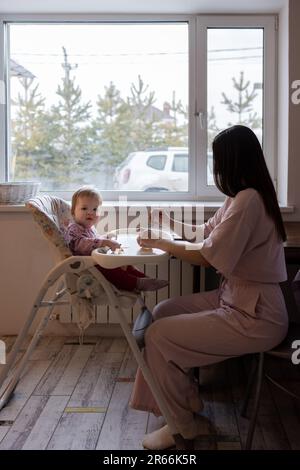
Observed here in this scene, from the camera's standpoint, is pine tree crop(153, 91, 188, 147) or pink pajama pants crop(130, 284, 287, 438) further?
pine tree crop(153, 91, 188, 147)

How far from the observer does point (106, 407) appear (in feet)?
8.13

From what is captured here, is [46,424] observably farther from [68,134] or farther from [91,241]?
[68,134]

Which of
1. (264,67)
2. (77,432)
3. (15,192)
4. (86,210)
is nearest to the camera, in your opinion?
(77,432)

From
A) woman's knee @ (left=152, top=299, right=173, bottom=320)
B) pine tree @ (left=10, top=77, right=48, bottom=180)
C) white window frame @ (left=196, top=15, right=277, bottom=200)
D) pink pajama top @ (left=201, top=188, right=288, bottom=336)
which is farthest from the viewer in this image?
pine tree @ (left=10, top=77, right=48, bottom=180)

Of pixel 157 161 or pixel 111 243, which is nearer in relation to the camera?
pixel 111 243

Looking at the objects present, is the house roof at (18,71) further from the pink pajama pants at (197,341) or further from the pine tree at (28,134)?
the pink pajama pants at (197,341)

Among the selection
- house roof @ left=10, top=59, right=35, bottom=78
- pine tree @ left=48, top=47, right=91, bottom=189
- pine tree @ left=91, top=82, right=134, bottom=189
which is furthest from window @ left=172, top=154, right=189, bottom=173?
house roof @ left=10, top=59, right=35, bottom=78

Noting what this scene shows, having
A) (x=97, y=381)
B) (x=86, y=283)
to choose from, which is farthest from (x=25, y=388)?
(x=86, y=283)

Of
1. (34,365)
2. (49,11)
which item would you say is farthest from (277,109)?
(34,365)

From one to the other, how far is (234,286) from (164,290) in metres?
1.20

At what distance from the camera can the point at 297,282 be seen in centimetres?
204

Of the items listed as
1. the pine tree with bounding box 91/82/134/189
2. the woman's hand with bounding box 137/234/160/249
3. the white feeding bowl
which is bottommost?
the woman's hand with bounding box 137/234/160/249

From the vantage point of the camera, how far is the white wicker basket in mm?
3285

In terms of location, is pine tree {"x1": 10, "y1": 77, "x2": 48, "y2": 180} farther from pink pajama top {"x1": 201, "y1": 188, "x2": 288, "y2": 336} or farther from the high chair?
pink pajama top {"x1": 201, "y1": 188, "x2": 288, "y2": 336}
